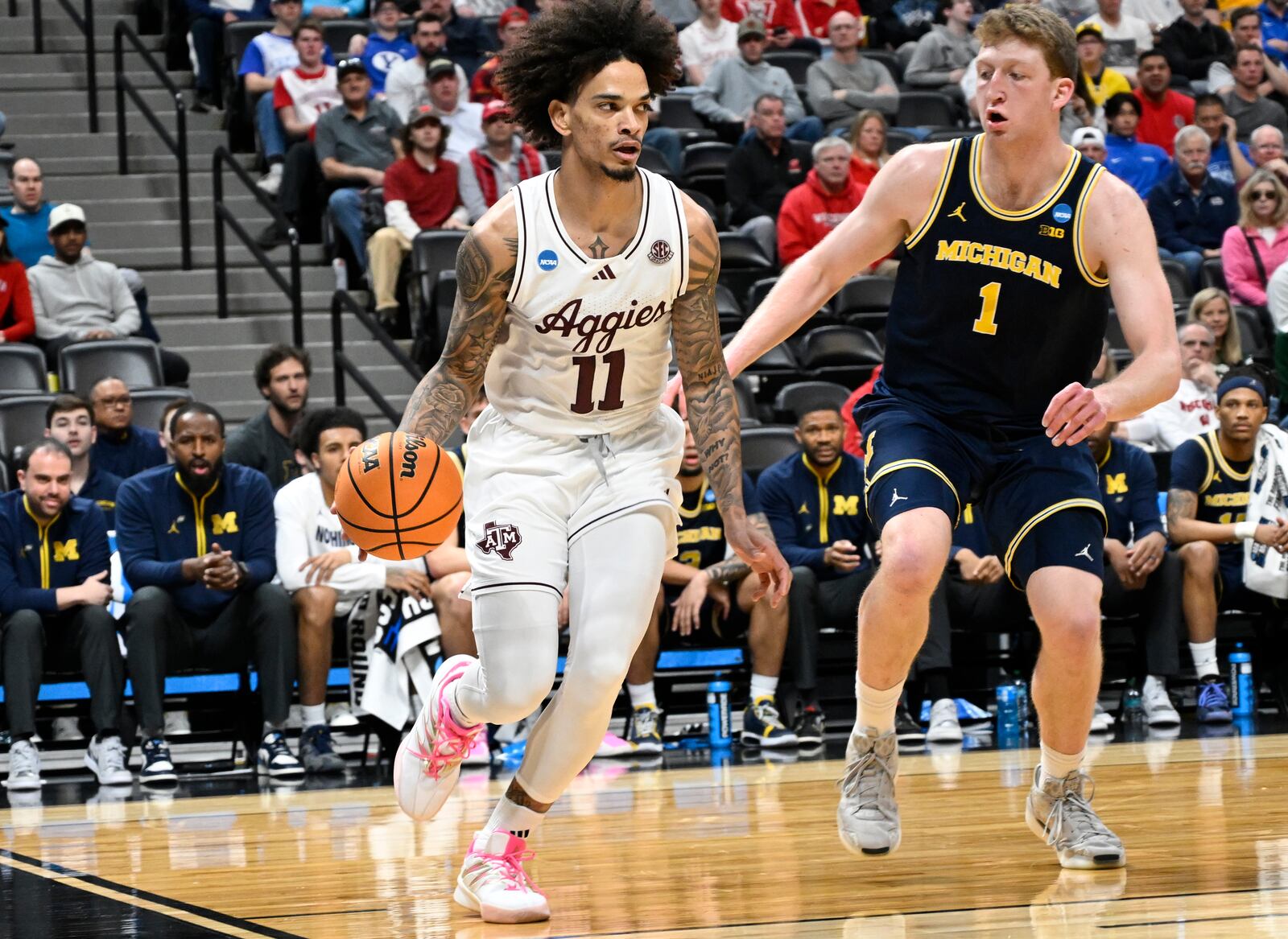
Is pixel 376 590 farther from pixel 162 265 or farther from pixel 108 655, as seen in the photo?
pixel 162 265

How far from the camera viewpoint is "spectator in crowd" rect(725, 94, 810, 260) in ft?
40.7

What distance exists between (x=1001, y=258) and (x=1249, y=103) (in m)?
10.7

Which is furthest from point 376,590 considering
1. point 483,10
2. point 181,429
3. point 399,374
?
point 483,10

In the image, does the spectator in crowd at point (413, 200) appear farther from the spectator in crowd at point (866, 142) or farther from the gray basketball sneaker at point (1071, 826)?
the gray basketball sneaker at point (1071, 826)

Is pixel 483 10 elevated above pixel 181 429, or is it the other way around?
pixel 483 10

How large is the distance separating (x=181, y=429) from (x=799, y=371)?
3832 mm

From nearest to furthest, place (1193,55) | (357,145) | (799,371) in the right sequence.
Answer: (799,371), (357,145), (1193,55)

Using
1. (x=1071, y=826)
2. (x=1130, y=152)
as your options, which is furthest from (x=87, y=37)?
(x=1071, y=826)

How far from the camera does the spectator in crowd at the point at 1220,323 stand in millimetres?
10562

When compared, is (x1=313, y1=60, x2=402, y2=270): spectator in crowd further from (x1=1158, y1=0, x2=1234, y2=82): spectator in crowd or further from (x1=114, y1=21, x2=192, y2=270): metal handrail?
(x1=1158, y1=0, x2=1234, y2=82): spectator in crowd

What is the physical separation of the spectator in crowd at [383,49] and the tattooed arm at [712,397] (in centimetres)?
892

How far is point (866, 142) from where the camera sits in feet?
40.6

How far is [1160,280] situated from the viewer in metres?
4.54

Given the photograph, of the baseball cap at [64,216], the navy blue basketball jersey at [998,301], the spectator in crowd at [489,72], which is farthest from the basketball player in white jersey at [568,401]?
the spectator in crowd at [489,72]
